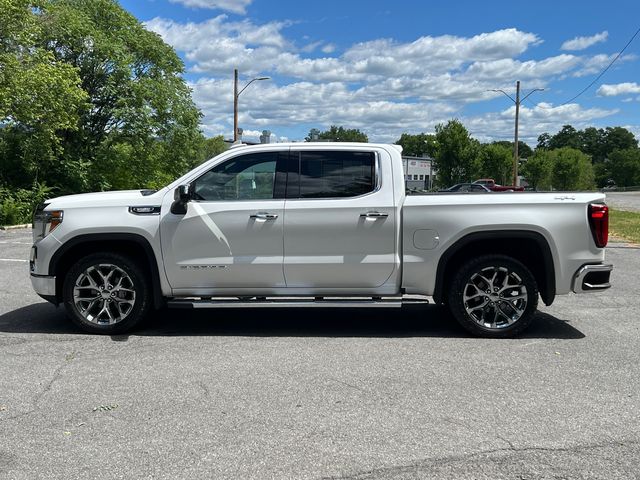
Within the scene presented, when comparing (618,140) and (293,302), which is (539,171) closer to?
(293,302)

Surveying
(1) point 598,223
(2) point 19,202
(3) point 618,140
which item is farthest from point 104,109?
(3) point 618,140

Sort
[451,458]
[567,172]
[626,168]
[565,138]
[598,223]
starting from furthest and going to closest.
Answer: [565,138] → [626,168] → [567,172] → [598,223] → [451,458]

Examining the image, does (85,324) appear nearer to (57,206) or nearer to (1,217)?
(57,206)

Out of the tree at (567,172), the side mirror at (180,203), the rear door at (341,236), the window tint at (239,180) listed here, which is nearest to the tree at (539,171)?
the tree at (567,172)

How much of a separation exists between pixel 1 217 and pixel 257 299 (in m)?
17.5

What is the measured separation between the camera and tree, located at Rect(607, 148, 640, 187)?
11196 cm

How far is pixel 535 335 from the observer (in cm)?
599

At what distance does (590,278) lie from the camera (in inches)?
221

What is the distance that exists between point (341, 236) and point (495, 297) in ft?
5.42

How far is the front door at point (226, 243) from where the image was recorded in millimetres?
5699

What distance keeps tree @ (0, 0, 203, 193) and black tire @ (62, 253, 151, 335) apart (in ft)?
53.8

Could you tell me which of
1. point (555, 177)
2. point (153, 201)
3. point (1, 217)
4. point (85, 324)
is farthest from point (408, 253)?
point (555, 177)

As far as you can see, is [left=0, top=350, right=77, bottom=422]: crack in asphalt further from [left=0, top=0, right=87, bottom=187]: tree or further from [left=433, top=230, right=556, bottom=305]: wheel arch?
[left=0, top=0, right=87, bottom=187]: tree

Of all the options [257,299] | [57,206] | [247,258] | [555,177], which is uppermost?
[555,177]
